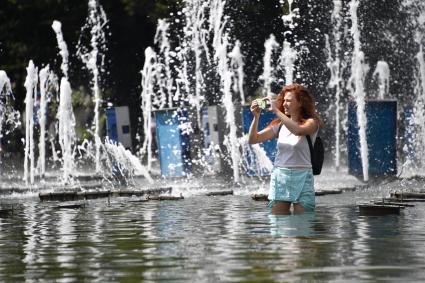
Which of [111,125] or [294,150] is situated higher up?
[111,125]

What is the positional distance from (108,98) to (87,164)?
8693 mm

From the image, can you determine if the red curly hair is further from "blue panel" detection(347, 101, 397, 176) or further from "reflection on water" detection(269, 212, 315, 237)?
"blue panel" detection(347, 101, 397, 176)

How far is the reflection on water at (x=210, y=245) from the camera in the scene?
350 inches

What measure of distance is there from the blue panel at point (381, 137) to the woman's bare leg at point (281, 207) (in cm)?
1062

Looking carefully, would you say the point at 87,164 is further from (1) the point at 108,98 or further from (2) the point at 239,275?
(2) the point at 239,275

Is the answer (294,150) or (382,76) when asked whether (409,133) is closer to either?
(382,76)

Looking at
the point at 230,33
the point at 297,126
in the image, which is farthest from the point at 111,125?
the point at 230,33

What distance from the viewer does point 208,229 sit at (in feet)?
41.5

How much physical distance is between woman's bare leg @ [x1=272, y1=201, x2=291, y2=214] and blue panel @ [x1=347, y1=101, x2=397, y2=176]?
418 inches

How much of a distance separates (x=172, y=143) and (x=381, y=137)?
198 inches

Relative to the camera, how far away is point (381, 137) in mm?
23672

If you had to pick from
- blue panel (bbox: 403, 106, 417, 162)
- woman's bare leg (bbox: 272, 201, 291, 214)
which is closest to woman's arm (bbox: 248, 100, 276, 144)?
woman's bare leg (bbox: 272, 201, 291, 214)

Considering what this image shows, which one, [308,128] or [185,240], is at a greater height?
[308,128]

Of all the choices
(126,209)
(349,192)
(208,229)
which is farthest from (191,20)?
(208,229)
